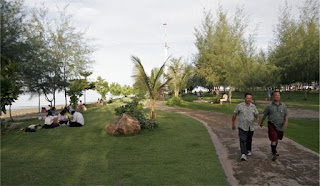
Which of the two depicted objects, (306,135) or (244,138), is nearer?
(244,138)

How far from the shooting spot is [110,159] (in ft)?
20.3

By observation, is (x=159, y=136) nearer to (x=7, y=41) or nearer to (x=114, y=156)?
(x=114, y=156)

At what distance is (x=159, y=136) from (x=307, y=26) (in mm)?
30021

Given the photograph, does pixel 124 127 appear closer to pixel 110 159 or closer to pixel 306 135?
pixel 110 159

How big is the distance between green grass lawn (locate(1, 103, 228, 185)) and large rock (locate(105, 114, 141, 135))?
0.32 m

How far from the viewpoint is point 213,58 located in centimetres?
2695

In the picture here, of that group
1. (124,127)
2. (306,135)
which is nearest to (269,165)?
(306,135)

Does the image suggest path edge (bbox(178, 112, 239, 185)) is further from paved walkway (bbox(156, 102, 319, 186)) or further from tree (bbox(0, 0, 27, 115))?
tree (bbox(0, 0, 27, 115))

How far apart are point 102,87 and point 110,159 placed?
35.9 metres

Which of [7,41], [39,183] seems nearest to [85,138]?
[39,183]

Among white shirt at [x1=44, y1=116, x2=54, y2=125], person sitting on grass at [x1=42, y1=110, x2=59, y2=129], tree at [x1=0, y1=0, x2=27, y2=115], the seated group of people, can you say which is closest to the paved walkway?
the seated group of people

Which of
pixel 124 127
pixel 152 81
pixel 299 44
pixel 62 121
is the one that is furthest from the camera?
pixel 299 44

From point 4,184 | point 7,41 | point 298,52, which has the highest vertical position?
point 298,52

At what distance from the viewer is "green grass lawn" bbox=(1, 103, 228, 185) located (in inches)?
189
